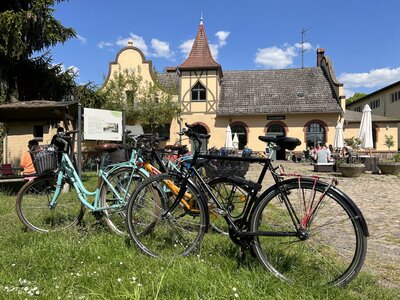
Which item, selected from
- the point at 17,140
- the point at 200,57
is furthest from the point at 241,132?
the point at 17,140

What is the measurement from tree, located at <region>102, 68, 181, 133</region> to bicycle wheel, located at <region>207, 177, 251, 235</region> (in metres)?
21.1

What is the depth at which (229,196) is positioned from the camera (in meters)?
3.42

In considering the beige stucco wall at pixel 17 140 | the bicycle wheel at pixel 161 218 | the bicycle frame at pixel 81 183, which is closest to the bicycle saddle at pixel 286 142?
the bicycle wheel at pixel 161 218

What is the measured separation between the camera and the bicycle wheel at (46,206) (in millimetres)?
4191

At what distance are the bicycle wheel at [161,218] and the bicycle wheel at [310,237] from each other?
2.35ft

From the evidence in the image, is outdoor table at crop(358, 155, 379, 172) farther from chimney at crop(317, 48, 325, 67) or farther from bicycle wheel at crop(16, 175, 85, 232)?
chimney at crop(317, 48, 325, 67)

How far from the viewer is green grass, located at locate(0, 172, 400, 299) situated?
2412 mm

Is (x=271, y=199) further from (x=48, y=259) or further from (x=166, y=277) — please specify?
(x=48, y=259)

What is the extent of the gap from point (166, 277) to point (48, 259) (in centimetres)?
124

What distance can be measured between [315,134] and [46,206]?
84.0ft

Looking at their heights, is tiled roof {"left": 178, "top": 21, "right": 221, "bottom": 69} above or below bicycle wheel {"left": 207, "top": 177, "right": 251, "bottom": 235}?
above

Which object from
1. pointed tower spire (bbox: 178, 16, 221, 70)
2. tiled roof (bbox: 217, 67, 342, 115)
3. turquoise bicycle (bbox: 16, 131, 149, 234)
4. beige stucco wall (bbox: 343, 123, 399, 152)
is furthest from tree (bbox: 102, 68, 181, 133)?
turquoise bicycle (bbox: 16, 131, 149, 234)

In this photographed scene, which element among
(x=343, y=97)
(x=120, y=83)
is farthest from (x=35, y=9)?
(x=343, y=97)

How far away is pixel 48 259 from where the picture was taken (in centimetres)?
313
